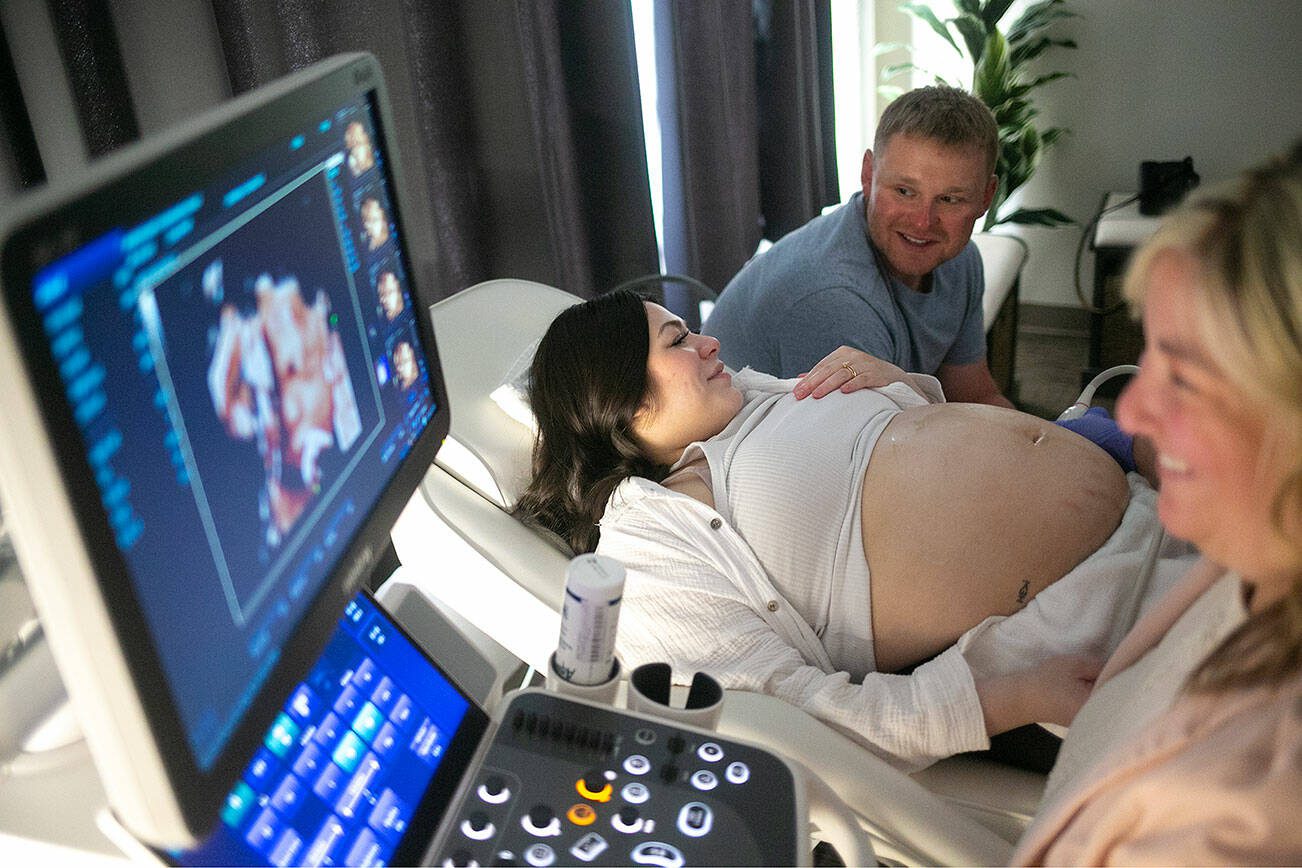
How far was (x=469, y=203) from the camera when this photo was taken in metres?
2.11

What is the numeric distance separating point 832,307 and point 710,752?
1235 millimetres

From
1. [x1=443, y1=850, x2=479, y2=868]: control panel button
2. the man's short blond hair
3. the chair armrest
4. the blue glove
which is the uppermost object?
the man's short blond hair

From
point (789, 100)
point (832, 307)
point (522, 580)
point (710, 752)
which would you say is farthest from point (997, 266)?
point (710, 752)

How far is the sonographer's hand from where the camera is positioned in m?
1.63

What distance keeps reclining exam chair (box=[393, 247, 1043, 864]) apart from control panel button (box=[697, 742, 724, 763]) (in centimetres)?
8

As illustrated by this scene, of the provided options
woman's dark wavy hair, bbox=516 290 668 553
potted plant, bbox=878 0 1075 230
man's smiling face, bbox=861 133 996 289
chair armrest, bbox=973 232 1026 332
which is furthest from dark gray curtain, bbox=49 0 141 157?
potted plant, bbox=878 0 1075 230

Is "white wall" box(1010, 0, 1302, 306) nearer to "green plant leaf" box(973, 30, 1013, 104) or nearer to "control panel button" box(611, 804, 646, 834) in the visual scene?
"green plant leaf" box(973, 30, 1013, 104)

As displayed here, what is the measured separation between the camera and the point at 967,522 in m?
1.39

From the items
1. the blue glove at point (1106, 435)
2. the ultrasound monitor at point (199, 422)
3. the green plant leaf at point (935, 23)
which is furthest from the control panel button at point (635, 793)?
the green plant leaf at point (935, 23)

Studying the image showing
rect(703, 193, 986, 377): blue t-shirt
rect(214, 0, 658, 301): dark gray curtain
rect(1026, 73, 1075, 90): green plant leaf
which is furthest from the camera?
rect(1026, 73, 1075, 90): green plant leaf

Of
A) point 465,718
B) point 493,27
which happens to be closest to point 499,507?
point 465,718

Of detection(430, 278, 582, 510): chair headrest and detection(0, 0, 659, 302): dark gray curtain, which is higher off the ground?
detection(0, 0, 659, 302): dark gray curtain

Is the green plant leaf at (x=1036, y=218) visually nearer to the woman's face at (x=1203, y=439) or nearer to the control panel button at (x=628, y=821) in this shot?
the woman's face at (x=1203, y=439)

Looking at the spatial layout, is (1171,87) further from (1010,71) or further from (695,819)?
(695,819)
